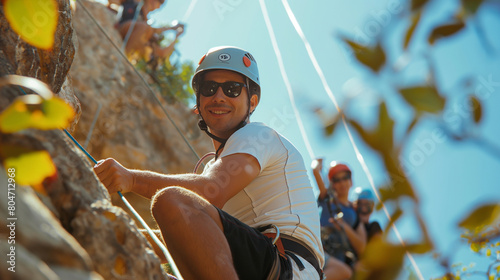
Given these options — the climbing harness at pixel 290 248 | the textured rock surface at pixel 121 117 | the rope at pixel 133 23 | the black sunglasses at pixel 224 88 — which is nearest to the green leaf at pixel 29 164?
the climbing harness at pixel 290 248

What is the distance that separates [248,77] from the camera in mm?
4422

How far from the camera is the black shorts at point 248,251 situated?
2.57 m

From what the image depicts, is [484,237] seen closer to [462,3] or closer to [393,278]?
[393,278]

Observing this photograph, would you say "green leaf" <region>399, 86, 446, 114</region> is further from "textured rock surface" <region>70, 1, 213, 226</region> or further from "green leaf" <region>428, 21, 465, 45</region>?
"textured rock surface" <region>70, 1, 213, 226</region>

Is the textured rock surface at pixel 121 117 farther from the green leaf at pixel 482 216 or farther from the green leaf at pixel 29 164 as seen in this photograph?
the green leaf at pixel 482 216

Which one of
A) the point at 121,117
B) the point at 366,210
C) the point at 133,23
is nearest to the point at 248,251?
the point at 366,210

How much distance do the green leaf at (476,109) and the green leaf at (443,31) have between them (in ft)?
0.31

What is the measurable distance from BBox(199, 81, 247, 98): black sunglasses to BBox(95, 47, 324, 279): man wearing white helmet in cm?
21

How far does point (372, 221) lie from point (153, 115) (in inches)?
229

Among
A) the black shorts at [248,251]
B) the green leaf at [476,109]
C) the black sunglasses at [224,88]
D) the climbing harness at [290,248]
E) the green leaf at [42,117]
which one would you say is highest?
the black sunglasses at [224,88]

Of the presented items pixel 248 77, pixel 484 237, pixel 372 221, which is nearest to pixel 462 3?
pixel 484 237

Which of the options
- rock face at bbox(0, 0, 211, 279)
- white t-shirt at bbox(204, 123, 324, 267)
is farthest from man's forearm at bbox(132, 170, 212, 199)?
rock face at bbox(0, 0, 211, 279)

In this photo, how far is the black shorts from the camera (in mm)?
2568

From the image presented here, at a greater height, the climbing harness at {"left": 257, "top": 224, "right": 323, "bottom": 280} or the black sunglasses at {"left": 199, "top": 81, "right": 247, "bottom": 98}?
the black sunglasses at {"left": 199, "top": 81, "right": 247, "bottom": 98}
